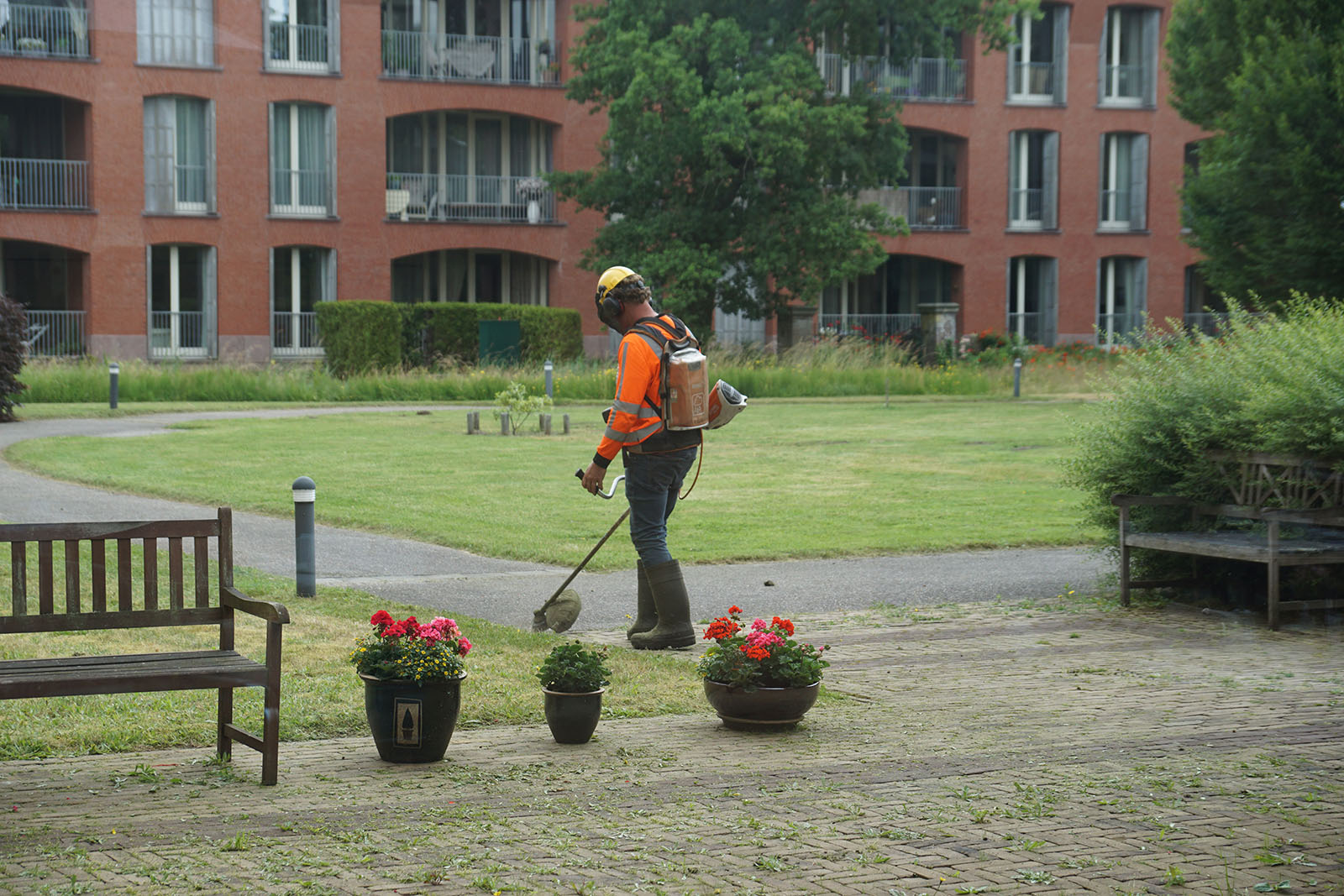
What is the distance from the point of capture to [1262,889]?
14.5 ft

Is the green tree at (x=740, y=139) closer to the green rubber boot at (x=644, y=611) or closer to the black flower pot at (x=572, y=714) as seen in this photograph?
the green rubber boot at (x=644, y=611)

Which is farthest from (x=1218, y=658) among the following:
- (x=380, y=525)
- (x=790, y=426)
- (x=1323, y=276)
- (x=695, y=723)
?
(x=1323, y=276)

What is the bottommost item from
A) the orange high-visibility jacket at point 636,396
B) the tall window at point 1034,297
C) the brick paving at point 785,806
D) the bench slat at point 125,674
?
the brick paving at point 785,806

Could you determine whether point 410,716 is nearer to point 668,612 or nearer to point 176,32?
point 668,612

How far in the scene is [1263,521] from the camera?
967 cm

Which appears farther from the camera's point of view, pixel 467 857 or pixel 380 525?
pixel 380 525

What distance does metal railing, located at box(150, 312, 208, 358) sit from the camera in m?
38.4

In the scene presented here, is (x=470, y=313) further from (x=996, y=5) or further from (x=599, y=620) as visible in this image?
(x=599, y=620)

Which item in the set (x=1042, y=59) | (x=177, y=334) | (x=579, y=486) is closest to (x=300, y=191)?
(x=177, y=334)

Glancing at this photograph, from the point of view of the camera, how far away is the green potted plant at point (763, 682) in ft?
20.9

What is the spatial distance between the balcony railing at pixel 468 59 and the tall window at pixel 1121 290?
58.2 ft

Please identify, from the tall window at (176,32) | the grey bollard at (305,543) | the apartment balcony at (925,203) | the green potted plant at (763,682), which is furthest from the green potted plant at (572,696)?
the apartment balcony at (925,203)

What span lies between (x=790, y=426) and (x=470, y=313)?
15.0 metres

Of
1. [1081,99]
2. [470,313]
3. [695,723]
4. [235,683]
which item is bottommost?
[695,723]
